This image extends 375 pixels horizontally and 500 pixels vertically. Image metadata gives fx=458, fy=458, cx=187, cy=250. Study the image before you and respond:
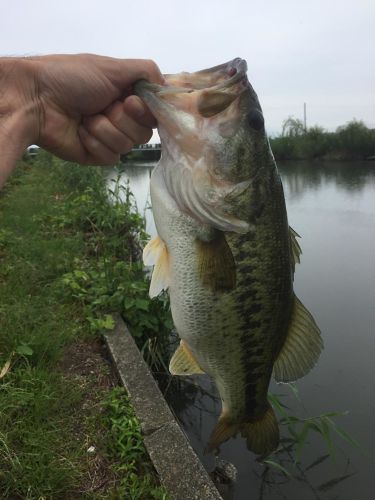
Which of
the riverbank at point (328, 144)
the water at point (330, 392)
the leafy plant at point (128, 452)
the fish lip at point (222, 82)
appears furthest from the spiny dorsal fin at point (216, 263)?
the riverbank at point (328, 144)

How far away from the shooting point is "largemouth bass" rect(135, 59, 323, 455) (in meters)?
1.70

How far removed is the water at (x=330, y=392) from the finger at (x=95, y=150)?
2611 millimetres

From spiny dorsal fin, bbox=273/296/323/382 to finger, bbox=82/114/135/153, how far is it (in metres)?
1.08

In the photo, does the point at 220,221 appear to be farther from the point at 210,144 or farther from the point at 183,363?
the point at 183,363

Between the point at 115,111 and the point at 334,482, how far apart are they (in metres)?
3.36

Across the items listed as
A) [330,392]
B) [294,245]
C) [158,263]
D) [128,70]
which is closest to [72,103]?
[128,70]

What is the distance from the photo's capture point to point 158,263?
1881mm

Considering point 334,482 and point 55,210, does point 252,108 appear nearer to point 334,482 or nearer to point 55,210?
point 334,482

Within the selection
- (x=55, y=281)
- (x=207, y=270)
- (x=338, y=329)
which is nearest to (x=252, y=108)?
(x=207, y=270)

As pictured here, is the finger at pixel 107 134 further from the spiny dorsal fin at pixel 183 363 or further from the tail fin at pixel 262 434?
the tail fin at pixel 262 434

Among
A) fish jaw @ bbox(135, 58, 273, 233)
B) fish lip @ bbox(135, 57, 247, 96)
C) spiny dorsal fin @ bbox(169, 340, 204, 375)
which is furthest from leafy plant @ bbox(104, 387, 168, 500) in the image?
fish lip @ bbox(135, 57, 247, 96)

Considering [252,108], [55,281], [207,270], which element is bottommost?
[55,281]

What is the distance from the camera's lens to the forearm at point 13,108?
2.04 meters

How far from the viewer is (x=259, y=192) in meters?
1.75
